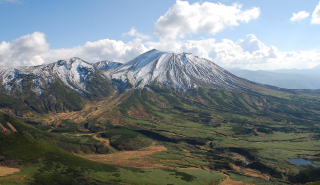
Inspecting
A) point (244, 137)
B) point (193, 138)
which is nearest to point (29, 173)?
point (193, 138)

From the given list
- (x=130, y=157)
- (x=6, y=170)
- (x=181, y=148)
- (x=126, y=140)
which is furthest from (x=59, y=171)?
(x=181, y=148)

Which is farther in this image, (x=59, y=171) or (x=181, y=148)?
(x=181, y=148)

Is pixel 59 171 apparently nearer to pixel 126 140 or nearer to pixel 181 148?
pixel 126 140

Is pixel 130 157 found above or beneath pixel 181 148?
above

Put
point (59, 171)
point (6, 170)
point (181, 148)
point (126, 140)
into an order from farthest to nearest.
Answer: point (126, 140) → point (181, 148) → point (59, 171) → point (6, 170)

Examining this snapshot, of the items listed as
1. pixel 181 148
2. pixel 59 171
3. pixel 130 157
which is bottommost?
pixel 181 148

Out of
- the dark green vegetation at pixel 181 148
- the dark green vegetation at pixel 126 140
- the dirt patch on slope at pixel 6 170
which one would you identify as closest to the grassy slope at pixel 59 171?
the dark green vegetation at pixel 181 148

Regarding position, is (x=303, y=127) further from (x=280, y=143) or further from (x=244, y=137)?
A: (x=244, y=137)

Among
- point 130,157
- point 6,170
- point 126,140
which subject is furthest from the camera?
point 126,140
